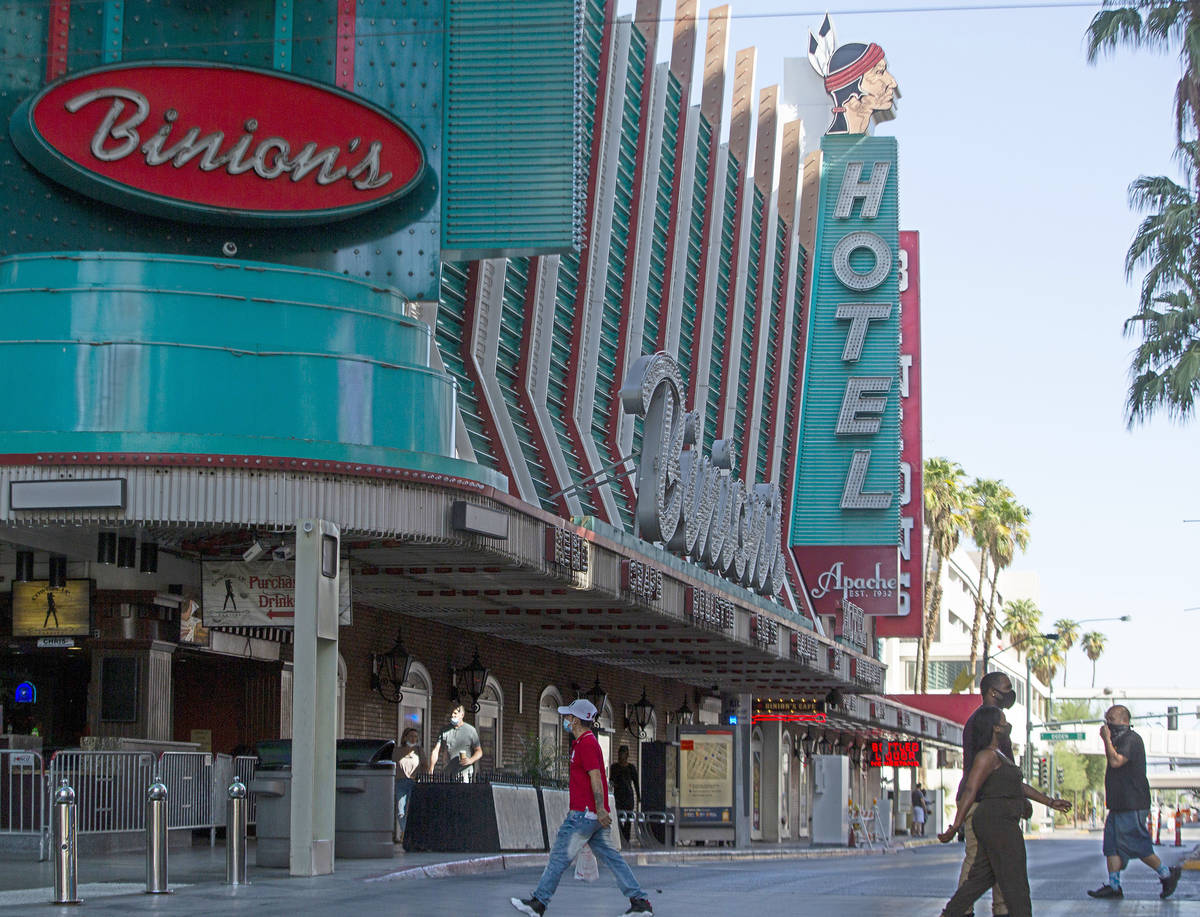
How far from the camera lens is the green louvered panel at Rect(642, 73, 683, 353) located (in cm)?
3700

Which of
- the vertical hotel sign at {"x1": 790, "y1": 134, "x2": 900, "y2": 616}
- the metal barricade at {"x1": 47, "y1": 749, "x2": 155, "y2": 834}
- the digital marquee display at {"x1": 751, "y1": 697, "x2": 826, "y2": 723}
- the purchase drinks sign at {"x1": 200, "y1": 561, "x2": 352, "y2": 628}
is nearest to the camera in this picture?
the metal barricade at {"x1": 47, "y1": 749, "x2": 155, "y2": 834}

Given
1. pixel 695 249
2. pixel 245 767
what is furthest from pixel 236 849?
pixel 695 249

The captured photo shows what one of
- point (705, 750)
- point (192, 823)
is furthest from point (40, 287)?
point (705, 750)

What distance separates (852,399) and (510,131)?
27.9 m

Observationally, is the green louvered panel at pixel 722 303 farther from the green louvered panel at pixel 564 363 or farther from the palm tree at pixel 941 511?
the palm tree at pixel 941 511

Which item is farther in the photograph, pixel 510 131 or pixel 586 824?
pixel 510 131

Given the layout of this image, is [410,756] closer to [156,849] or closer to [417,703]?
[417,703]

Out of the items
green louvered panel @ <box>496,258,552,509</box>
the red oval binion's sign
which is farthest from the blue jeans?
green louvered panel @ <box>496,258,552,509</box>

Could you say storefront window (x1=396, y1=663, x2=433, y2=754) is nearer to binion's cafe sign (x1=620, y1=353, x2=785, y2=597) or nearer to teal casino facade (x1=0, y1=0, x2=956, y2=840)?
teal casino facade (x1=0, y1=0, x2=956, y2=840)

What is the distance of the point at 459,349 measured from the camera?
92.1 ft

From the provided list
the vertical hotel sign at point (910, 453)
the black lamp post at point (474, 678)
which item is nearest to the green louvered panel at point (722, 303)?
the vertical hotel sign at point (910, 453)

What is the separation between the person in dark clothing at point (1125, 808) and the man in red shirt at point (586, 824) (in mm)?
4776

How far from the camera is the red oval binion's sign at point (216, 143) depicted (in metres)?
20.4

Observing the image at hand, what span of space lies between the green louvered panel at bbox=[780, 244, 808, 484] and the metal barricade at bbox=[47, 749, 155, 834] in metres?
31.0
